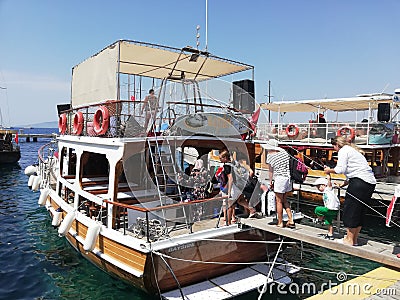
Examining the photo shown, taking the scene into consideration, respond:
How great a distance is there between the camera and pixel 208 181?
376 inches

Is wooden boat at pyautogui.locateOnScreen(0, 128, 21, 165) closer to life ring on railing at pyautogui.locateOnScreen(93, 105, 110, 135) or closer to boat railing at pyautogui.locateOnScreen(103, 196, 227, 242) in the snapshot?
life ring on railing at pyautogui.locateOnScreen(93, 105, 110, 135)

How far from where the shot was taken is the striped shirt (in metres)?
6.53

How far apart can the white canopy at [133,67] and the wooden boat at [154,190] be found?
3cm

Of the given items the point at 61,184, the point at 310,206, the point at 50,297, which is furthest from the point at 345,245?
the point at 310,206

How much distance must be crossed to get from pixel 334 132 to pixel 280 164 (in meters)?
12.4

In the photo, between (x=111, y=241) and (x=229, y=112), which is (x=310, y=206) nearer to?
(x=229, y=112)

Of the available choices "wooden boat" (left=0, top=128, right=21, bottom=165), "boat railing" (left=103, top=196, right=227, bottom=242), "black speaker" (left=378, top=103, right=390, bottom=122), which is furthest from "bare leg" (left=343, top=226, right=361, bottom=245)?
"wooden boat" (left=0, top=128, right=21, bottom=165)

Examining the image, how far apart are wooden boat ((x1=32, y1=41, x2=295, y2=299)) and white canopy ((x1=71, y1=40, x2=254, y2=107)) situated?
0.03 metres

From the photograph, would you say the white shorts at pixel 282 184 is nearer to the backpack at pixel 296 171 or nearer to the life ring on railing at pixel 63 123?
the backpack at pixel 296 171

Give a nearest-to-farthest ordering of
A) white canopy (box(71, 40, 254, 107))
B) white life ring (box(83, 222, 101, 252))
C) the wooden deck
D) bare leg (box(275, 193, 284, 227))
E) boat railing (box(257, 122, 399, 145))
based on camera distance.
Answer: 1. the wooden deck
2. bare leg (box(275, 193, 284, 227))
3. white life ring (box(83, 222, 101, 252))
4. white canopy (box(71, 40, 254, 107))
5. boat railing (box(257, 122, 399, 145))

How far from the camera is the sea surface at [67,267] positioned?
7.61 meters

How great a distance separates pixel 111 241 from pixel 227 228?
2415 millimetres

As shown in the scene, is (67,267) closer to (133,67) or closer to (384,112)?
(133,67)

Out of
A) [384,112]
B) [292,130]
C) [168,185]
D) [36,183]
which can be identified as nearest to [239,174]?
[168,185]
